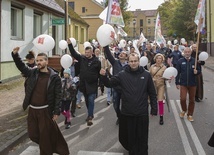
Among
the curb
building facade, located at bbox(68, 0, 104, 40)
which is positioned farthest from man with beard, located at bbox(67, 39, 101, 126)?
building facade, located at bbox(68, 0, 104, 40)

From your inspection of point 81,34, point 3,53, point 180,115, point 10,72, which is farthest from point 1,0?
point 81,34

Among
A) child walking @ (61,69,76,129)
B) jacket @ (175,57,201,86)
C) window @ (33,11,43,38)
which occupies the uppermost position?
window @ (33,11,43,38)

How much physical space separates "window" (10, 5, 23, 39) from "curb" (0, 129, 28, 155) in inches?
379

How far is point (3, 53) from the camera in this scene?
44.6ft

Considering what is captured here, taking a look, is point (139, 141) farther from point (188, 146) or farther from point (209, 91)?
point (209, 91)

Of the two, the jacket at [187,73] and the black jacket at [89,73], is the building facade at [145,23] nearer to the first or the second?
the jacket at [187,73]

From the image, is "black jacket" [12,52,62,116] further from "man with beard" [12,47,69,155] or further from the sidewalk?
the sidewalk

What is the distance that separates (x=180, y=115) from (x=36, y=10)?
1221cm

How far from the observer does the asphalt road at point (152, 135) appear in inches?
211

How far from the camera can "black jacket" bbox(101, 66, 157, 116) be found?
454 centimetres

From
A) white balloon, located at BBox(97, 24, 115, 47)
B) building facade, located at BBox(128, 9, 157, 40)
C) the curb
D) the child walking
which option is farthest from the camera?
building facade, located at BBox(128, 9, 157, 40)

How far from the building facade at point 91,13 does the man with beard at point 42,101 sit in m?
50.4

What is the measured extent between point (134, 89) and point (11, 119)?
13.2ft

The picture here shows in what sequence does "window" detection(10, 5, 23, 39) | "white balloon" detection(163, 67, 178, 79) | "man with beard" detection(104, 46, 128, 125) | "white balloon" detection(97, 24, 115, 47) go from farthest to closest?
"window" detection(10, 5, 23, 39) → "white balloon" detection(163, 67, 178, 79) → "man with beard" detection(104, 46, 128, 125) → "white balloon" detection(97, 24, 115, 47)
